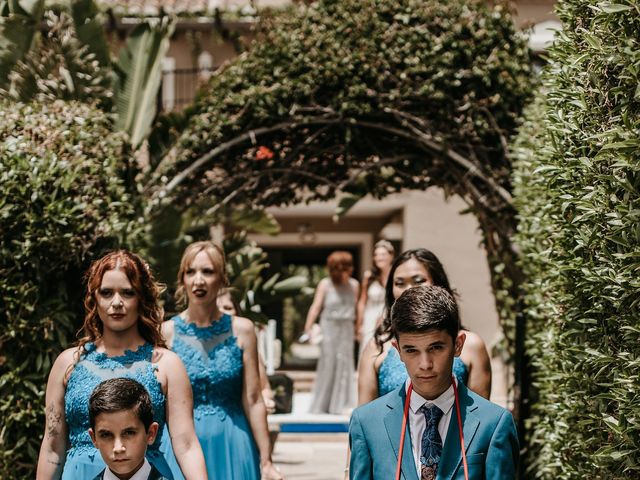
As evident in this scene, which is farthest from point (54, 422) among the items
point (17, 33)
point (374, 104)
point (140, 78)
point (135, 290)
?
point (140, 78)

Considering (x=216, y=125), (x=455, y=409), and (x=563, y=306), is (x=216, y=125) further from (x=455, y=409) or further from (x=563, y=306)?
(x=455, y=409)

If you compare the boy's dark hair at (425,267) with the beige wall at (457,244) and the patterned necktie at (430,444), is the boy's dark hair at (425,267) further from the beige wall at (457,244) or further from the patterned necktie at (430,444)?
the beige wall at (457,244)

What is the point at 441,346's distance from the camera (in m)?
3.34

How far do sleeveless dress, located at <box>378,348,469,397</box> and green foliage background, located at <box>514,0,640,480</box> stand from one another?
0.54 m

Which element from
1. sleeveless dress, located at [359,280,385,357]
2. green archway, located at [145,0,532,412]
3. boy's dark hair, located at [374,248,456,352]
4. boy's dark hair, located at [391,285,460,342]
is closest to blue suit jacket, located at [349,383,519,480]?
boy's dark hair, located at [391,285,460,342]

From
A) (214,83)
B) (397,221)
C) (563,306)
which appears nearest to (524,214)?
(563,306)

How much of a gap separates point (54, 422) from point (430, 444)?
2106mm

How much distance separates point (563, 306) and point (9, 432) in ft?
10.8

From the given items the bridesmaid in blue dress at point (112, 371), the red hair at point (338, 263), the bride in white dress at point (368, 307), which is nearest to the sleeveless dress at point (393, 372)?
the bridesmaid in blue dress at point (112, 371)

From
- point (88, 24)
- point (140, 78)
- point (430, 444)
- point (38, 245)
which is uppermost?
point (88, 24)

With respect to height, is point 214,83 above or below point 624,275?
above

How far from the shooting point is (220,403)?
6.45 m

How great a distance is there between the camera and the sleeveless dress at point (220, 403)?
20.8 ft

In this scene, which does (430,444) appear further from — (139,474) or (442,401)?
(139,474)
